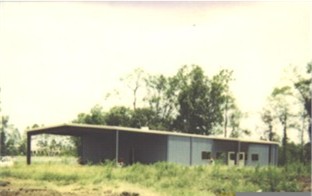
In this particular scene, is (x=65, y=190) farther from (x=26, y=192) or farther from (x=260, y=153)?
(x=260, y=153)

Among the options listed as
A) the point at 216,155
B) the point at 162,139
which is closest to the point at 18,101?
the point at 162,139

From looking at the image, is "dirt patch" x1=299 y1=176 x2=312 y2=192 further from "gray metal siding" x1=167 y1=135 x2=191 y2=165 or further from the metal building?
the metal building

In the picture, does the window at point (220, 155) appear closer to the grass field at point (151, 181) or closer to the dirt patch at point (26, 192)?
the grass field at point (151, 181)

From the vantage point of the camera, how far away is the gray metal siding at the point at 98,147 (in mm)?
27859

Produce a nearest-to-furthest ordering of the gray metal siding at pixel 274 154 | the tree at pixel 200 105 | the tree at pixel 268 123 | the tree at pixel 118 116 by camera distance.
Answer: the gray metal siding at pixel 274 154
the tree at pixel 268 123
the tree at pixel 118 116
the tree at pixel 200 105

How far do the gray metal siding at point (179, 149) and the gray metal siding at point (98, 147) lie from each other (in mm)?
3704

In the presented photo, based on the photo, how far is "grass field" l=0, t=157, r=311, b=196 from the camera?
17.0 meters

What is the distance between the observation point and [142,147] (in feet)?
88.0

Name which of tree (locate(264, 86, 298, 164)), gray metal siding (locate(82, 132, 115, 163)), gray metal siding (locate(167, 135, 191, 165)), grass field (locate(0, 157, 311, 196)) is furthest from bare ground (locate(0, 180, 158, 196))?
tree (locate(264, 86, 298, 164))

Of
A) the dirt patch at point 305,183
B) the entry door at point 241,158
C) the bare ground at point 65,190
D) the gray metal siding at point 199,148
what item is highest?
Result: the gray metal siding at point 199,148

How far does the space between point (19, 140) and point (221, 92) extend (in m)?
16.3

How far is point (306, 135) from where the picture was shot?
30156 millimetres

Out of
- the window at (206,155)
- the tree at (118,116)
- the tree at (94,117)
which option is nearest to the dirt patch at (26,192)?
the window at (206,155)

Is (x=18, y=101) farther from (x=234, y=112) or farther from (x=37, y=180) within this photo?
(x=234, y=112)
